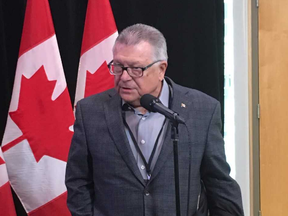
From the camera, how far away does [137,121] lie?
4.72 ft

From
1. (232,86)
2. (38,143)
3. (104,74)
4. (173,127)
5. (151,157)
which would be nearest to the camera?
(173,127)

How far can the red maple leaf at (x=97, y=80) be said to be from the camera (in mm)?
2254

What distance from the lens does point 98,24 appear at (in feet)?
7.53

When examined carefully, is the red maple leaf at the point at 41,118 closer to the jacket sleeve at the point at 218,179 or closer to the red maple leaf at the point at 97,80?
the red maple leaf at the point at 97,80

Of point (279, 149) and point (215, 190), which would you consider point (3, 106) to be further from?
point (279, 149)

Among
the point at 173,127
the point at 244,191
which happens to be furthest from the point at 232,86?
the point at 173,127

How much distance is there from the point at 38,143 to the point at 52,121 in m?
0.15

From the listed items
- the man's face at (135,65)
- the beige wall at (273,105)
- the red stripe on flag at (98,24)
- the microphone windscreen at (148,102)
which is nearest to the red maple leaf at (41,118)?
the red stripe on flag at (98,24)

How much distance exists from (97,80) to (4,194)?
852 millimetres

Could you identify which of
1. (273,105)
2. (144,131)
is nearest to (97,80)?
(144,131)

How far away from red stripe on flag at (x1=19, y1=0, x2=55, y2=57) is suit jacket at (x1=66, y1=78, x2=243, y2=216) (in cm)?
90

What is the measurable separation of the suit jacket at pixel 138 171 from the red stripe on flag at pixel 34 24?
35.3 inches

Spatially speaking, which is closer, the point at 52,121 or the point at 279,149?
the point at 52,121

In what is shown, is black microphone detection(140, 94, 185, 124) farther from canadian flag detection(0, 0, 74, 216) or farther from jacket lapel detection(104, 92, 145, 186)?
canadian flag detection(0, 0, 74, 216)
